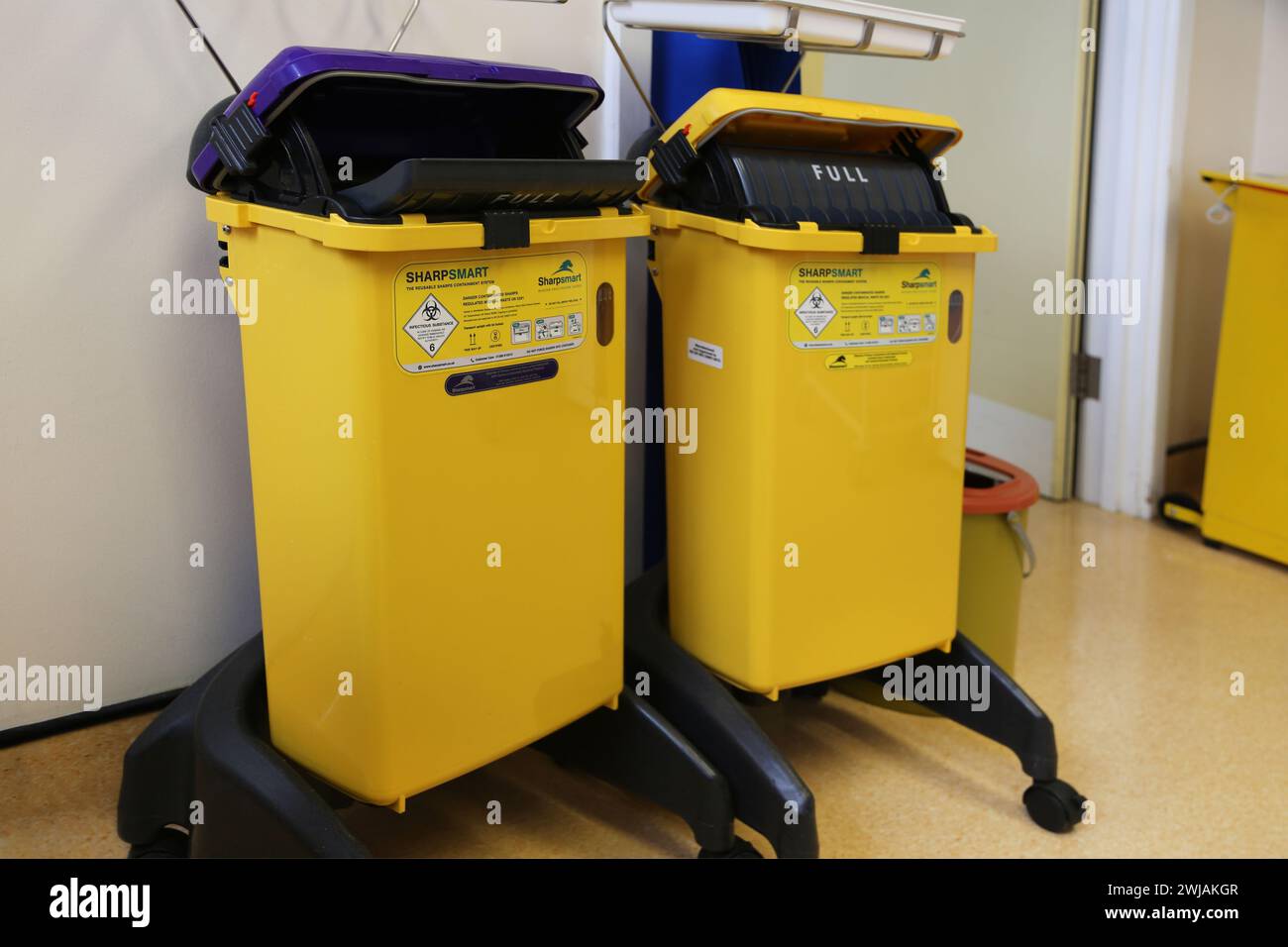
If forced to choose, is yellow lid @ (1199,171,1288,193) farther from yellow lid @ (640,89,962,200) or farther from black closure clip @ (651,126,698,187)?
black closure clip @ (651,126,698,187)

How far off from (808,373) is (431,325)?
1.70ft

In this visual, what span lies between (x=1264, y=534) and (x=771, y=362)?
1.73m

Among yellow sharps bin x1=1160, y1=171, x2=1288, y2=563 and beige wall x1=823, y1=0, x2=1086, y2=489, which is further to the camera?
beige wall x1=823, y1=0, x2=1086, y2=489

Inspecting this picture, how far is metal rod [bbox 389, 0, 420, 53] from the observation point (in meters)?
1.67

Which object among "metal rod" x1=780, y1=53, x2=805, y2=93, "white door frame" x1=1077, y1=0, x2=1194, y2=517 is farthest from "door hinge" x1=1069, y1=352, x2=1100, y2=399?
"metal rod" x1=780, y1=53, x2=805, y2=93

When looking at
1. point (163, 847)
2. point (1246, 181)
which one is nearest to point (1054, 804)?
point (163, 847)

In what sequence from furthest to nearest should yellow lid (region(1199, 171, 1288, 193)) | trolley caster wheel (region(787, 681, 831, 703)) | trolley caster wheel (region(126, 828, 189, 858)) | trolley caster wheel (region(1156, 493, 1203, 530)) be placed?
trolley caster wheel (region(1156, 493, 1203, 530)) → yellow lid (region(1199, 171, 1288, 193)) → trolley caster wheel (region(787, 681, 831, 703)) → trolley caster wheel (region(126, 828, 189, 858))

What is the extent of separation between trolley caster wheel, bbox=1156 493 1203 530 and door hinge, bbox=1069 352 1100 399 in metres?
0.30

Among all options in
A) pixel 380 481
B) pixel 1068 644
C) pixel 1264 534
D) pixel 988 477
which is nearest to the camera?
pixel 380 481

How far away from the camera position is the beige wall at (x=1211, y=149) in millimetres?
2912

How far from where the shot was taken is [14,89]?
1.58m

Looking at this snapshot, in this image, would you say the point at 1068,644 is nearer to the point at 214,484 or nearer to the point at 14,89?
the point at 214,484

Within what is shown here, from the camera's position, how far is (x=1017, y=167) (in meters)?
3.12

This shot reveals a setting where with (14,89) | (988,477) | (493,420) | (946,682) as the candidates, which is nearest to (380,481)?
(493,420)
